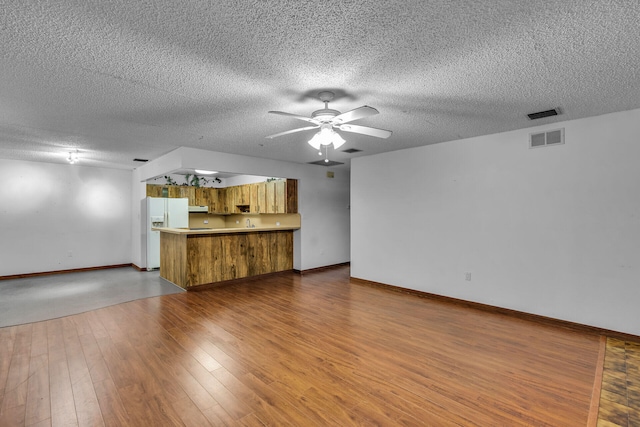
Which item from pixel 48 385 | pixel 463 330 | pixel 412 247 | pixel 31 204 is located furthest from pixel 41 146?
pixel 463 330

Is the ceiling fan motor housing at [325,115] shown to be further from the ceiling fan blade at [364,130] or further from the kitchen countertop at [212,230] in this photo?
the kitchen countertop at [212,230]

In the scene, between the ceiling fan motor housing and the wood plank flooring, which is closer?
the wood plank flooring

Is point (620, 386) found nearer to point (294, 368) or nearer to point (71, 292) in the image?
point (294, 368)

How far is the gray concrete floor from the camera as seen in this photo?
13.0 feet

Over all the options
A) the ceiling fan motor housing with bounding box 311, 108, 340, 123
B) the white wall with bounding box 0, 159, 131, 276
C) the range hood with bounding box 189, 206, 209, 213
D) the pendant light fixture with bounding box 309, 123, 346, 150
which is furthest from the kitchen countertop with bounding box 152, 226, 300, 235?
the ceiling fan motor housing with bounding box 311, 108, 340, 123

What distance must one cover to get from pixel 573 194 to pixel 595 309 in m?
1.32

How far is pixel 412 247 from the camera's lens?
16.4 ft

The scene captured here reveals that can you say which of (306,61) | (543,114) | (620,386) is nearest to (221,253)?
(306,61)

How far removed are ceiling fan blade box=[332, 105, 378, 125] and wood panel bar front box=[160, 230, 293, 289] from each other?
3.62 metres

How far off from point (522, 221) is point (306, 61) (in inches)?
136

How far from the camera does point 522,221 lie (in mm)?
3889

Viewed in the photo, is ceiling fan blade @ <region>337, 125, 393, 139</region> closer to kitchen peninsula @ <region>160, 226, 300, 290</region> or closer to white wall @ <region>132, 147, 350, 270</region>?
white wall @ <region>132, 147, 350, 270</region>

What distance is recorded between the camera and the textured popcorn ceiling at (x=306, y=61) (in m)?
1.64

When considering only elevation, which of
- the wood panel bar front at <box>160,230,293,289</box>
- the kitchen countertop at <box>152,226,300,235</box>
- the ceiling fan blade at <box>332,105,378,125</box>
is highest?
the ceiling fan blade at <box>332,105,378,125</box>
